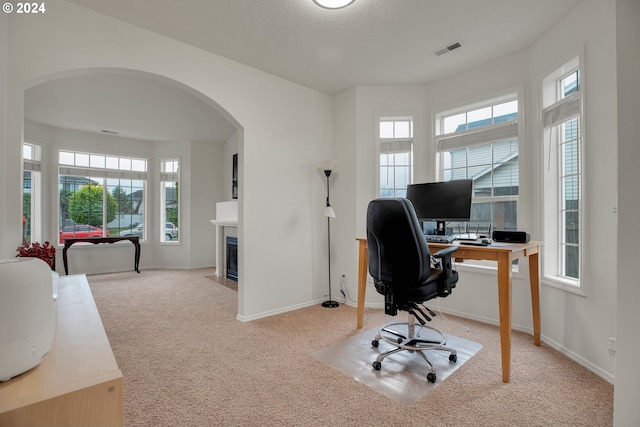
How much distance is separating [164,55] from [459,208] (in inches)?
117

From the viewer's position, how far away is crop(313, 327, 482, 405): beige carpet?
1.93 metres

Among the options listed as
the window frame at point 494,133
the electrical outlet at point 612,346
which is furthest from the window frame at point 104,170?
the electrical outlet at point 612,346

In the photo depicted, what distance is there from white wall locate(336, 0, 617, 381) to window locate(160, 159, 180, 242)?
4320mm

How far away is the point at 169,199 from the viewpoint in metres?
6.69

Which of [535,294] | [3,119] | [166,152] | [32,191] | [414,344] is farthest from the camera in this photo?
[166,152]

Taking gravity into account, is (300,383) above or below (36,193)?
below

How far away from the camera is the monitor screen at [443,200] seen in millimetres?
2787

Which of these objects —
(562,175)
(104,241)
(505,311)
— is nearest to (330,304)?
(505,311)

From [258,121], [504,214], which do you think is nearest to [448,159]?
[504,214]

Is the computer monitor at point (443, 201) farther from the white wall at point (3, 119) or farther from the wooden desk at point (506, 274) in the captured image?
the white wall at point (3, 119)

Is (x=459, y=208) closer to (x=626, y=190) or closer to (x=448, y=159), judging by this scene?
(x=448, y=159)

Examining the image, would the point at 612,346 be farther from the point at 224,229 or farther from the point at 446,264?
the point at 224,229

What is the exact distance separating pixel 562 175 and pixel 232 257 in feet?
15.4

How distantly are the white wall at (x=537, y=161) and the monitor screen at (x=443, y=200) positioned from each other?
626mm
